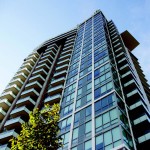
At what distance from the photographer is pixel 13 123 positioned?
43906 millimetres

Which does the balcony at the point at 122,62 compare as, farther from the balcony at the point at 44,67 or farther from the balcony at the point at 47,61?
the balcony at the point at 47,61

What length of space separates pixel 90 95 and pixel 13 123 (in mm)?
14717

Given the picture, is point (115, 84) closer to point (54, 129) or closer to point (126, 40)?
point (54, 129)

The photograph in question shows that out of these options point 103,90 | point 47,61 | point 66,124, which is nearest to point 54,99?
point 66,124

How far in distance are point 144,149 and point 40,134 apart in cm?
1708

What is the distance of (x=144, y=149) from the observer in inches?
1212

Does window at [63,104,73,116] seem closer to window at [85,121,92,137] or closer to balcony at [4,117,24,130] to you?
window at [85,121,92,137]

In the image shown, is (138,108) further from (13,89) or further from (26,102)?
(13,89)

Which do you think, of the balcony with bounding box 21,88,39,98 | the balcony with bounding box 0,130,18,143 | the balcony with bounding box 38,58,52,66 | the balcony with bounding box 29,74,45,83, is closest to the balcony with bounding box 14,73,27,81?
the balcony with bounding box 29,74,45,83

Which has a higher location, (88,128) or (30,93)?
(30,93)

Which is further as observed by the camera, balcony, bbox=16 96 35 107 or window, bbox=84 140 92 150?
balcony, bbox=16 96 35 107

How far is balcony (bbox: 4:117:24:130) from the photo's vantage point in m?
43.9

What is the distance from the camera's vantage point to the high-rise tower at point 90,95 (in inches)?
1183

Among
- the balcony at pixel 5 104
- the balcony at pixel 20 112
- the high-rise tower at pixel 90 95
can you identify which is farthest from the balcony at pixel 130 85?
the balcony at pixel 5 104
